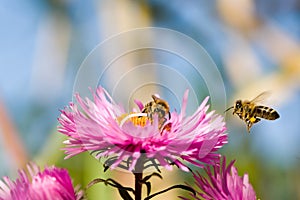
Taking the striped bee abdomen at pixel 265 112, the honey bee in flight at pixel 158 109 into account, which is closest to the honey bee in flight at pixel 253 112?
the striped bee abdomen at pixel 265 112

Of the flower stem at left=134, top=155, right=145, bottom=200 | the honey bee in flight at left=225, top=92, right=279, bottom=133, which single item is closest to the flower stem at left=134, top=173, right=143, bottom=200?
the flower stem at left=134, top=155, right=145, bottom=200

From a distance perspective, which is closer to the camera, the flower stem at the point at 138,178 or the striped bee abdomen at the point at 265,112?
the flower stem at the point at 138,178

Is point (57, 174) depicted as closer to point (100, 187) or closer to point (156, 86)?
point (156, 86)

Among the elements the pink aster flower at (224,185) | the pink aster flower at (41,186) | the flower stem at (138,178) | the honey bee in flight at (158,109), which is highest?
the honey bee in flight at (158,109)

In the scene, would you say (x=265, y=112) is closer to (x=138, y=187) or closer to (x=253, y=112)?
(x=253, y=112)

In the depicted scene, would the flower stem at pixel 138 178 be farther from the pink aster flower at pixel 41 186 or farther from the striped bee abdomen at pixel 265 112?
the striped bee abdomen at pixel 265 112

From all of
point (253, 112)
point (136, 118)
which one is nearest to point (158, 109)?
point (136, 118)
